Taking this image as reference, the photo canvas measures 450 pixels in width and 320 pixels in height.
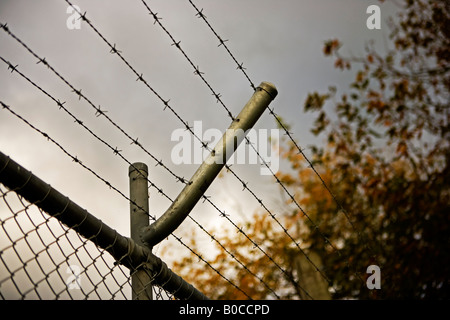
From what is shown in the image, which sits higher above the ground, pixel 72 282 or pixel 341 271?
pixel 341 271

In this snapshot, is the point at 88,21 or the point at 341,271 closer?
the point at 88,21

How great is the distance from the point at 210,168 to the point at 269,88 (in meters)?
0.65

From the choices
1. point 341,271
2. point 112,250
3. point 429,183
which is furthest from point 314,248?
point 112,250

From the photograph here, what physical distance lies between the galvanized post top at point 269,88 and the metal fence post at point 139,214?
2.77 ft

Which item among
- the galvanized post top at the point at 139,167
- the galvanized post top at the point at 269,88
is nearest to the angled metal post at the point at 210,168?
the galvanized post top at the point at 269,88

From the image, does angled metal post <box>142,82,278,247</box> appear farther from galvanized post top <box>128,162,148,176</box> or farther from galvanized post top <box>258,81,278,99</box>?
galvanized post top <box>128,162,148,176</box>

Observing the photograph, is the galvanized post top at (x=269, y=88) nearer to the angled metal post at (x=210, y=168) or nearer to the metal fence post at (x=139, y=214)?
the angled metal post at (x=210, y=168)

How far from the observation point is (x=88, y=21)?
2027mm

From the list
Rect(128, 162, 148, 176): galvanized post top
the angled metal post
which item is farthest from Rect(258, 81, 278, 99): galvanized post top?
Rect(128, 162, 148, 176): galvanized post top

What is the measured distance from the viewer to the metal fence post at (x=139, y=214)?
2.00 metres

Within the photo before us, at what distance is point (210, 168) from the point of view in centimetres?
221
